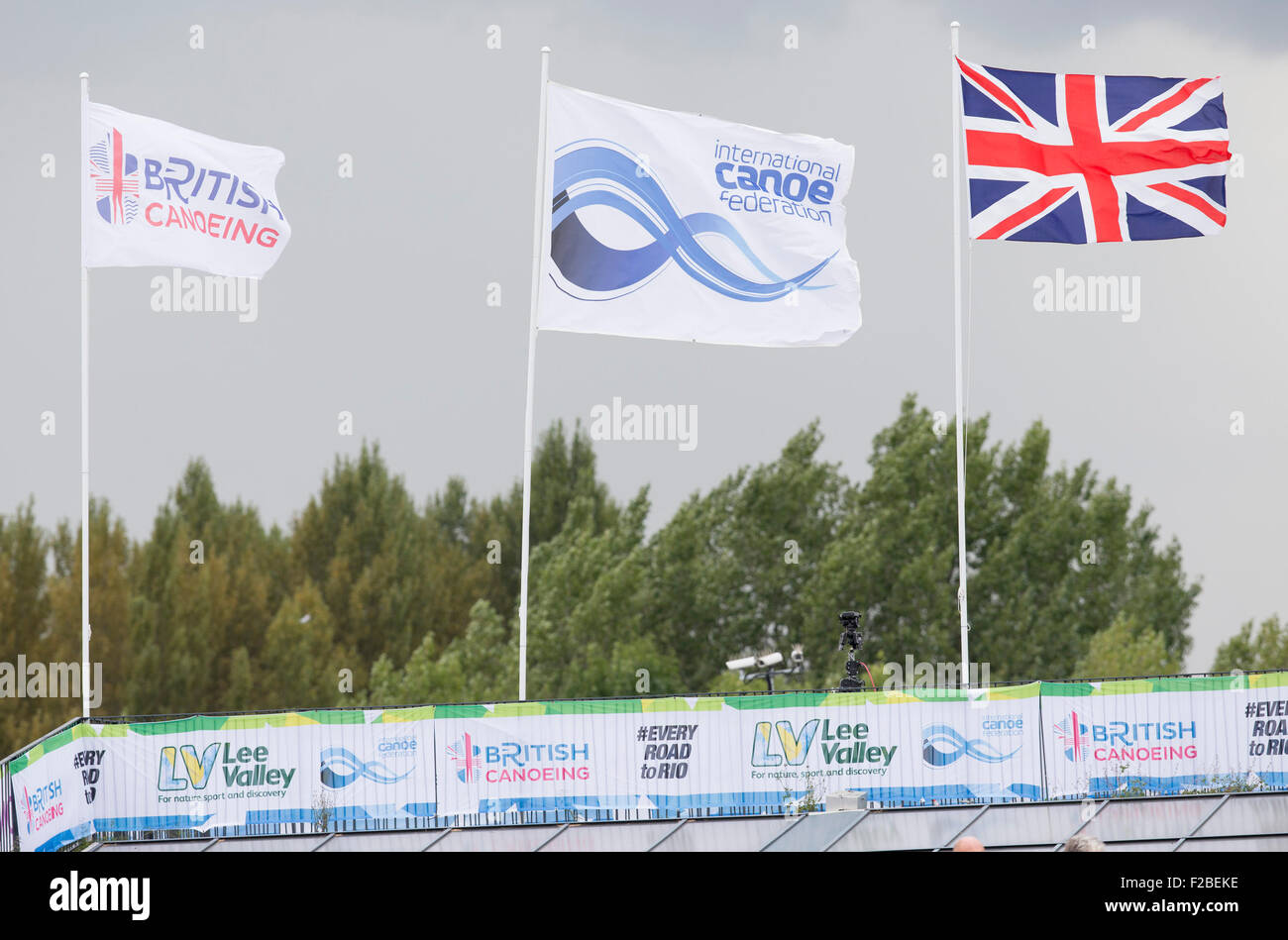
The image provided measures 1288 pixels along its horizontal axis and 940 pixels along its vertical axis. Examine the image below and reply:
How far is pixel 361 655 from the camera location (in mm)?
63625

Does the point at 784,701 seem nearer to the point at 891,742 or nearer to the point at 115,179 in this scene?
A: the point at 891,742

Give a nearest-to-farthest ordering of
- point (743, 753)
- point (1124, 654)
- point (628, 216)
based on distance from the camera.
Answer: point (743, 753)
point (628, 216)
point (1124, 654)

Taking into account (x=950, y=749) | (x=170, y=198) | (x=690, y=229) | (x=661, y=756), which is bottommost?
(x=661, y=756)

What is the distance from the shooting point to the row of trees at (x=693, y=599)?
51094 millimetres

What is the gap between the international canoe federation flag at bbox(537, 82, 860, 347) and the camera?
69.6ft

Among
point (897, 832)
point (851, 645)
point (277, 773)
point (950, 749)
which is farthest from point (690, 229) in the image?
point (277, 773)

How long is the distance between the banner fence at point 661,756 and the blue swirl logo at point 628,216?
6226 millimetres

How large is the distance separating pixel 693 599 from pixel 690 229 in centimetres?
3463

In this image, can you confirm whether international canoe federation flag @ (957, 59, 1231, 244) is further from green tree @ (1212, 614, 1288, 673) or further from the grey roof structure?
green tree @ (1212, 614, 1288, 673)

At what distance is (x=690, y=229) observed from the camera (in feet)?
70.4
